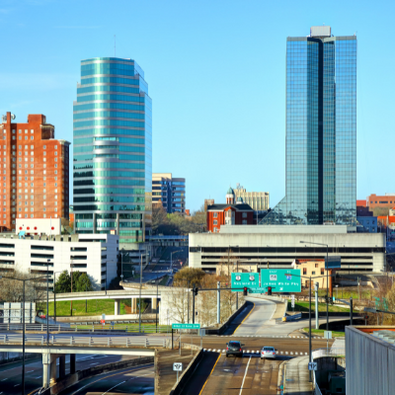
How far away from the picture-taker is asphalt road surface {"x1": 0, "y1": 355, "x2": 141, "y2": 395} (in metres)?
66.9

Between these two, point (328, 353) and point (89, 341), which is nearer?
point (328, 353)

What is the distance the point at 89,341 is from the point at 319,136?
5620 inches

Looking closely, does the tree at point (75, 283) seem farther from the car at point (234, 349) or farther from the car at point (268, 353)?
the car at point (268, 353)

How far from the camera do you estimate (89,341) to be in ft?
193

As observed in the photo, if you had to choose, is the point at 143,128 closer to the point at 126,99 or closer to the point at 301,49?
the point at 126,99

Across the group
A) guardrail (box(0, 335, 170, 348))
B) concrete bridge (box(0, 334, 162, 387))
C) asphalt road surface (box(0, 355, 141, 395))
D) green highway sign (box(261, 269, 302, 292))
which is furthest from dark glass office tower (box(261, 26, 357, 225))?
concrete bridge (box(0, 334, 162, 387))

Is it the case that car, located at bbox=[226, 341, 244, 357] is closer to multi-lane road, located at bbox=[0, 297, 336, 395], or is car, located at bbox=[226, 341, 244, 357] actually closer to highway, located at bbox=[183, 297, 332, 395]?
highway, located at bbox=[183, 297, 332, 395]

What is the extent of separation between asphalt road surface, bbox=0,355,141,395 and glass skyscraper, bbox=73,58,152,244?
10821 cm

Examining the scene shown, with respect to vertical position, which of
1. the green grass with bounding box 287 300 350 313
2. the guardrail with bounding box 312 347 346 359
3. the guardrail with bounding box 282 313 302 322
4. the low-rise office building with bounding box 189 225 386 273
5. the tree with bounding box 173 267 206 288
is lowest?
the green grass with bounding box 287 300 350 313

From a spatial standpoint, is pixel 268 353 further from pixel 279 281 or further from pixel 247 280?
pixel 247 280

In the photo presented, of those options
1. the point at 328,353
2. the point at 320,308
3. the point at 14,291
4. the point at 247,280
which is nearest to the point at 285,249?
the point at 320,308

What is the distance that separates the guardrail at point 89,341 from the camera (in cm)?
5694

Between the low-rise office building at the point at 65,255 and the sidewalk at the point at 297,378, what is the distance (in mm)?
104291

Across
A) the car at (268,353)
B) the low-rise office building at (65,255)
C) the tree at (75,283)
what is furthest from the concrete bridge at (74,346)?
the low-rise office building at (65,255)
